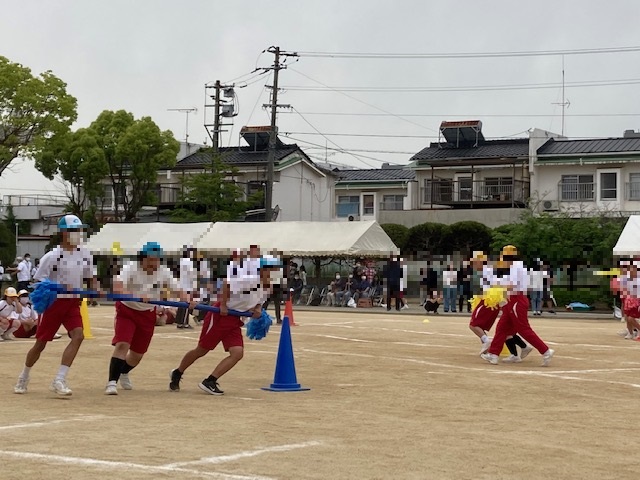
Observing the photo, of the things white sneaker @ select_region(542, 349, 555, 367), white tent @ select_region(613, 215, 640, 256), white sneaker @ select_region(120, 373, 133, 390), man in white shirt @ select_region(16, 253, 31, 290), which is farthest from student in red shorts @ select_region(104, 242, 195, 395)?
white tent @ select_region(613, 215, 640, 256)

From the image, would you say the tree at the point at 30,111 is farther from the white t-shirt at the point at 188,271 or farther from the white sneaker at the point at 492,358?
the white sneaker at the point at 492,358

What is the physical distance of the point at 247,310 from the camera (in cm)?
1259

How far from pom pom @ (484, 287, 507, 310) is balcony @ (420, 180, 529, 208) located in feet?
133

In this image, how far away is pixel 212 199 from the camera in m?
56.6

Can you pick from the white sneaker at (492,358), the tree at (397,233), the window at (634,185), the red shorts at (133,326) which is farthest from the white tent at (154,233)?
the red shorts at (133,326)

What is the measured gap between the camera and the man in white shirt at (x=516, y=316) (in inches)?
659

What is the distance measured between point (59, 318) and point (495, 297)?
7.63 m

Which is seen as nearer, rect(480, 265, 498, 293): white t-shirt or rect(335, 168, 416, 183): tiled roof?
rect(480, 265, 498, 293): white t-shirt

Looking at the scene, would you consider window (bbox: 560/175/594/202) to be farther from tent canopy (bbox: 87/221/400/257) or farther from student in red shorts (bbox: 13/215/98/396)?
student in red shorts (bbox: 13/215/98/396)

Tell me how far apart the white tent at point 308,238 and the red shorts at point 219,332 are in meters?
30.9

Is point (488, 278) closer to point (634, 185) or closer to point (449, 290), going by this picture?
point (449, 290)

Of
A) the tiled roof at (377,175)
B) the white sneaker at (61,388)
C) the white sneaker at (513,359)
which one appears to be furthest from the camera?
the tiled roof at (377,175)

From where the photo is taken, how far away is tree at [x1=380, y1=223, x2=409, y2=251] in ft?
175

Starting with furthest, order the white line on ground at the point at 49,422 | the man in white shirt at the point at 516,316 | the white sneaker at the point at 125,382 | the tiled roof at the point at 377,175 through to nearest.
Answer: the tiled roof at the point at 377,175
the man in white shirt at the point at 516,316
the white sneaker at the point at 125,382
the white line on ground at the point at 49,422
